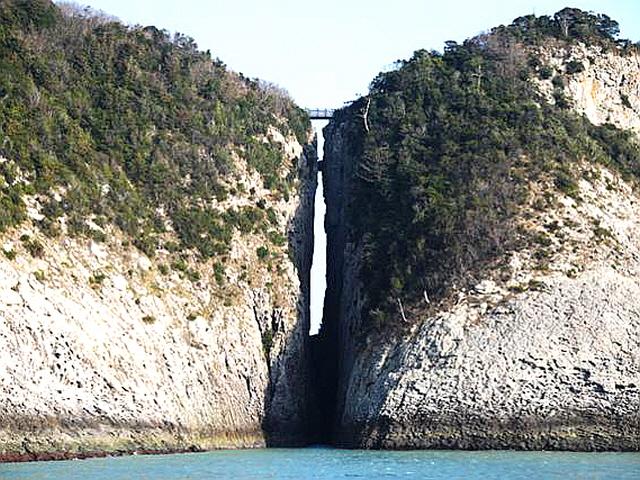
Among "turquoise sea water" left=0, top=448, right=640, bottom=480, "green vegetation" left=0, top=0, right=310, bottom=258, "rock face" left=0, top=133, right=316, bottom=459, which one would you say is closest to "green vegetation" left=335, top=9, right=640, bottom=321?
"rock face" left=0, top=133, right=316, bottom=459

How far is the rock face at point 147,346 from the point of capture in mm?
54969

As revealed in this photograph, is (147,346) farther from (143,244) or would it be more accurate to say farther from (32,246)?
(143,244)

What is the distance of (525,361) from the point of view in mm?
61156

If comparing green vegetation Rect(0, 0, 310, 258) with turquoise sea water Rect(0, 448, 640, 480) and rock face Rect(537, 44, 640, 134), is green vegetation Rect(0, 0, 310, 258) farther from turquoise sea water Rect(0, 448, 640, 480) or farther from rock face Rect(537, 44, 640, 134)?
rock face Rect(537, 44, 640, 134)

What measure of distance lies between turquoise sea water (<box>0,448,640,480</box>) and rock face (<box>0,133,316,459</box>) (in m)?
2.51

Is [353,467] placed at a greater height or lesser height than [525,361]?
lesser

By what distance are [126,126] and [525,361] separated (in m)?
27.8

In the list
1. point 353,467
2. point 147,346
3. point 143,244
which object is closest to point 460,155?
point 143,244

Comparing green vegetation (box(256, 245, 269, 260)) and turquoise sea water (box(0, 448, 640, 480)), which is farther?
green vegetation (box(256, 245, 269, 260))

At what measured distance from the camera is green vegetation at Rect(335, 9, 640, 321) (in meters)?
70.1

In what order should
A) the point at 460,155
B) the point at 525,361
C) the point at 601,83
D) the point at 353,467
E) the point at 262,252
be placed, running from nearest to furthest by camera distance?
the point at 353,467 → the point at 525,361 → the point at 262,252 → the point at 460,155 → the point at 601,83

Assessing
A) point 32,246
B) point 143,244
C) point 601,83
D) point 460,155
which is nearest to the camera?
point 32,246

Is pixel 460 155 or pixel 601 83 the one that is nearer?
pixel 460 155

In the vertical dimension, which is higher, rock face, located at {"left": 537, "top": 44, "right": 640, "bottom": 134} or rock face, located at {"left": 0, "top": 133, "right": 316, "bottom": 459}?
rock face, located at {"left": 537, "top": 44, "right": 640, "bottom": 134}
